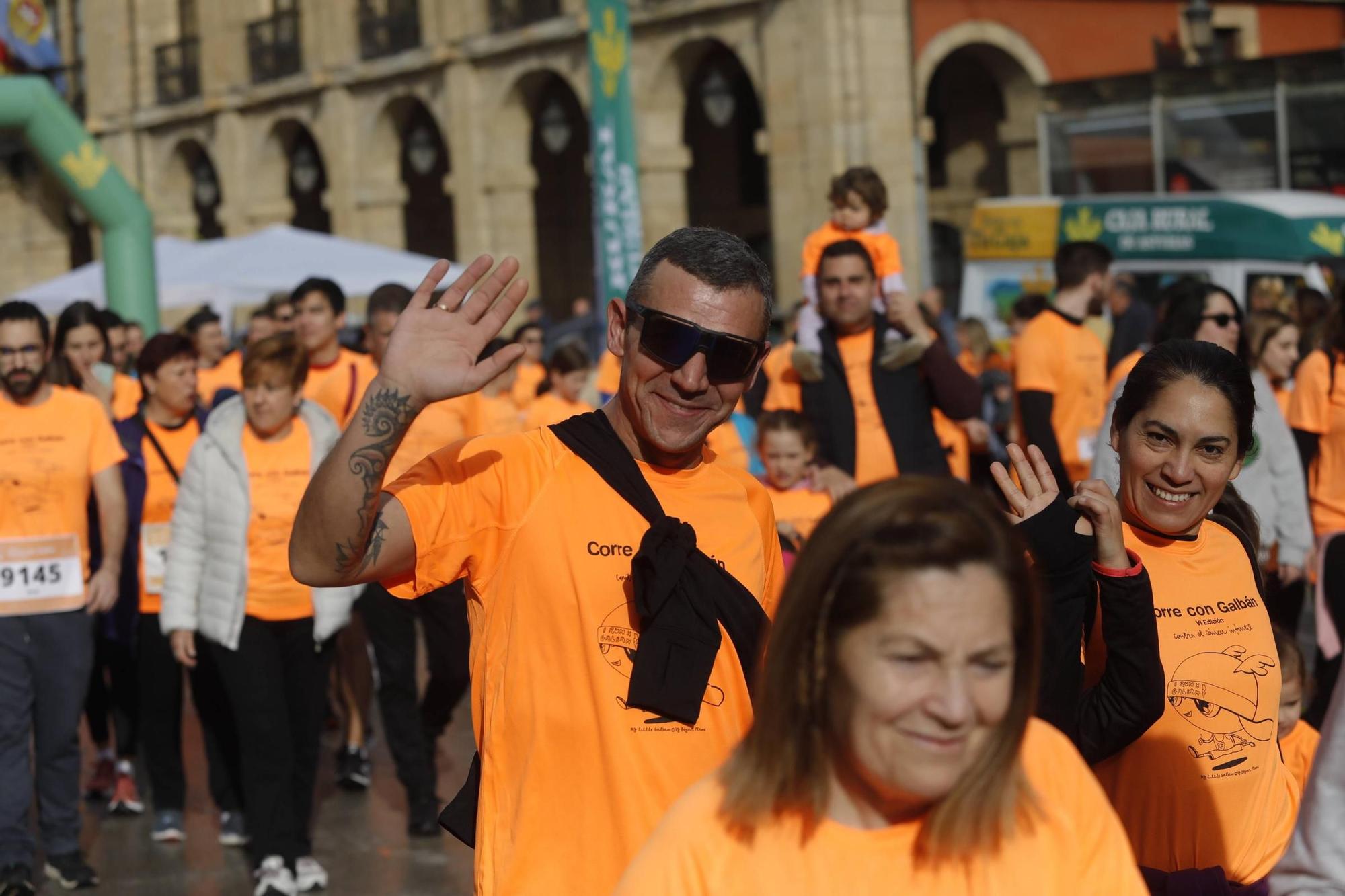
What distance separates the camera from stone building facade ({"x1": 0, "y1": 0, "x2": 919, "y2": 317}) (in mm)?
21516

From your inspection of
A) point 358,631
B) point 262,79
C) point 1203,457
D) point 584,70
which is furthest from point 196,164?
point 1203,457

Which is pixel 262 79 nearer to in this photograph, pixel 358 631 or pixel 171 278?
pixel 171 278

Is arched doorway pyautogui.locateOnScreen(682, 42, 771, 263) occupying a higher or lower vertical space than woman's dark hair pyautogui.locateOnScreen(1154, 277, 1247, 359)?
higher

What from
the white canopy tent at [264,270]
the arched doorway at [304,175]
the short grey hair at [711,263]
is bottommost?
the short grey hair at [711,263]

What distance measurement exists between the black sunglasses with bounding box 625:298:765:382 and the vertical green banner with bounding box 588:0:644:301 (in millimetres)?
10456

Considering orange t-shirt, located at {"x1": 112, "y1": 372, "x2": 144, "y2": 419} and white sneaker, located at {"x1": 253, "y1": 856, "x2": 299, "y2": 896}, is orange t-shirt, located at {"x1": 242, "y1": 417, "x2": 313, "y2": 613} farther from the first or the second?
orange t-shirt, located at {"x1": 112, "y1": 372, "x2": 144, "y2": 419}

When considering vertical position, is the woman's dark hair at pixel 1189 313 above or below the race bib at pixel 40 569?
above

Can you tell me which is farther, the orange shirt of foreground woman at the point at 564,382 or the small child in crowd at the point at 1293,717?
the orange shirt of foreground woman at the point at 564,382

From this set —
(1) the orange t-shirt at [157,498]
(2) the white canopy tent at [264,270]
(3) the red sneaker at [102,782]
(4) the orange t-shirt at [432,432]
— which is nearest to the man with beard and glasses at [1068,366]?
(4) the orange t-shirt at [432,432]

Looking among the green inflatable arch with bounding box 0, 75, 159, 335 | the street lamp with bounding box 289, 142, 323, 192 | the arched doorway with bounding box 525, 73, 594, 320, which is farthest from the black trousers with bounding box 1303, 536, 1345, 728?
the arched doorway with bounding box 525, 73, 594, 320

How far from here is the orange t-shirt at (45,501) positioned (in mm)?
6613

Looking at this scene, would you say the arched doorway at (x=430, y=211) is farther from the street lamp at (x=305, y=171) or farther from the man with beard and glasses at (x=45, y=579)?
the man with beard and glasses at (x=45, y=579)

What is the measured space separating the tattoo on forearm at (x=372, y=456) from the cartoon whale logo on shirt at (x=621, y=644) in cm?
42

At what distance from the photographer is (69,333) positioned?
890 centimetres
